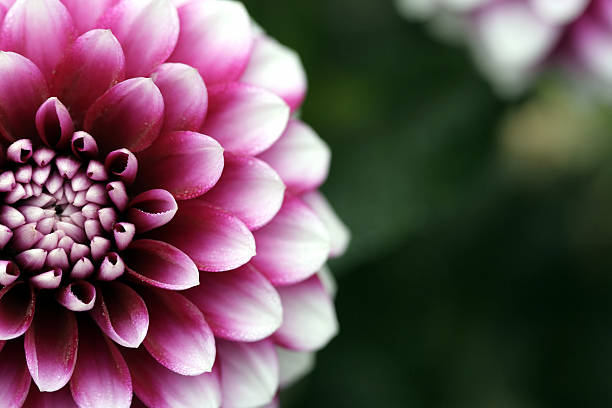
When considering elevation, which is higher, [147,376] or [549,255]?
[147,376]

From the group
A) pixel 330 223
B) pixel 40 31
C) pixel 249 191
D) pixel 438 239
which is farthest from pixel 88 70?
pixel 438 239

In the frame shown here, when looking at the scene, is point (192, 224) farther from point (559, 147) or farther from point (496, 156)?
point (559, 147)

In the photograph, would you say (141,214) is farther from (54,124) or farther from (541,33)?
(541,33)

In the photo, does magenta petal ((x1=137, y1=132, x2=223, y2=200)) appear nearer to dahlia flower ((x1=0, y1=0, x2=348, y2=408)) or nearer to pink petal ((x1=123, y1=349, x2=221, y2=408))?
dahlia flower ((x1=0, y1=0, x2=348, y2=408))

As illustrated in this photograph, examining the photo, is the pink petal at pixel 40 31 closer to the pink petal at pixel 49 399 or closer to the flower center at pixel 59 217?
the flower center at pixel 59 217

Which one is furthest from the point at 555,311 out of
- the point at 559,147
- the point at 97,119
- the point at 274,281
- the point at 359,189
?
the point at 97,119

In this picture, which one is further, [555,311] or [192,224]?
[555,311]
